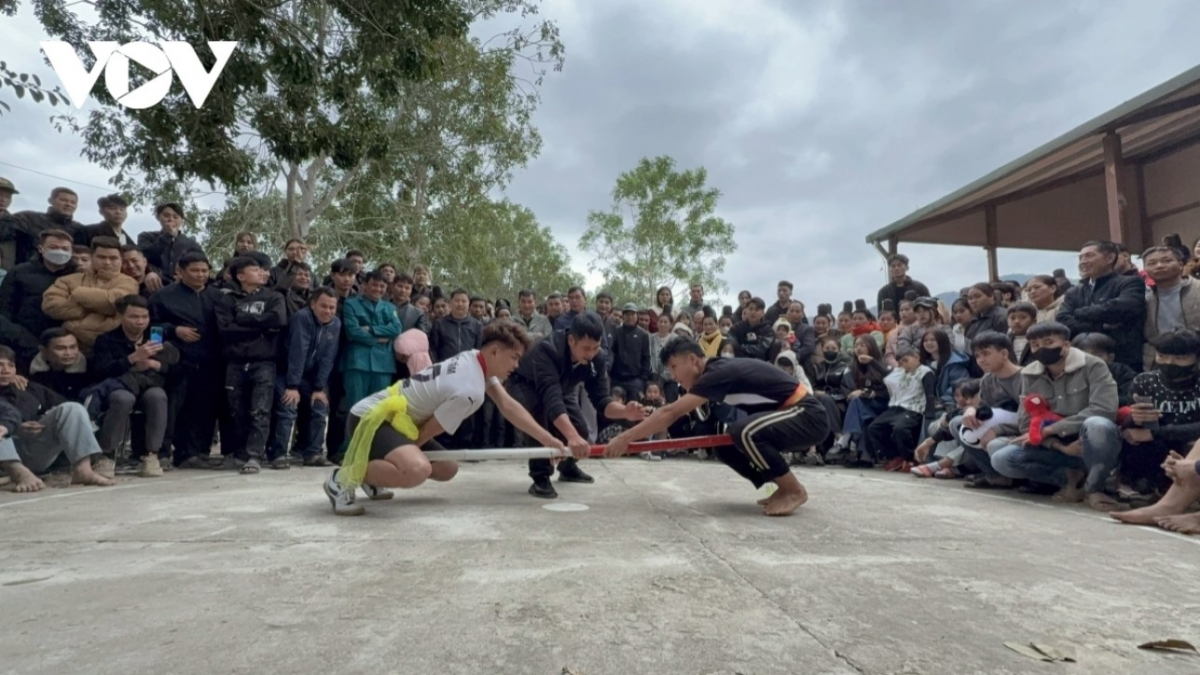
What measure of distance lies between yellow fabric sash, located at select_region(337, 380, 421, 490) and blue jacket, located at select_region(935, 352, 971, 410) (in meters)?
5.16

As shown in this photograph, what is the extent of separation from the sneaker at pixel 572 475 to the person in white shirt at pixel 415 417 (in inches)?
50.9

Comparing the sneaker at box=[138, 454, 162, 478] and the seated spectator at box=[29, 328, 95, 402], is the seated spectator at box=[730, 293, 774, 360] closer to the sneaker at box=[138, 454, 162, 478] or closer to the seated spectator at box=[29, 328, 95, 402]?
the sneaker at box=[138, 454, 162, 478]

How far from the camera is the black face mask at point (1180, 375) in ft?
14.8

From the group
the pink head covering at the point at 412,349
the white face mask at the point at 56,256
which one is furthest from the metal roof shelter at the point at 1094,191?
the white face mask at the point at 56,256

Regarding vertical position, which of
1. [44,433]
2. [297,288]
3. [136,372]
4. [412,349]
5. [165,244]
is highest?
[165,244]

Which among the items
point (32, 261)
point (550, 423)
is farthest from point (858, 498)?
point (32, 261)

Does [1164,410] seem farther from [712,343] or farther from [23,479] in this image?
[23,479]

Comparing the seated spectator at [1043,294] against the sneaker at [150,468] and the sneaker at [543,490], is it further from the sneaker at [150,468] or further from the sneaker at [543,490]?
the sneaker at [150,468]

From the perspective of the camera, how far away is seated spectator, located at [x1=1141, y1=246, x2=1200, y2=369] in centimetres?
503

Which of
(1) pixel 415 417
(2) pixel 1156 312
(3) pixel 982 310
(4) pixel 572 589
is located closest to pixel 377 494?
(1) pixel 415 417

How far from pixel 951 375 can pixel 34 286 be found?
8.15m

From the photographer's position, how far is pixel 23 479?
15.7 ft

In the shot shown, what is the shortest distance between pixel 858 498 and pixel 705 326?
14.1ft

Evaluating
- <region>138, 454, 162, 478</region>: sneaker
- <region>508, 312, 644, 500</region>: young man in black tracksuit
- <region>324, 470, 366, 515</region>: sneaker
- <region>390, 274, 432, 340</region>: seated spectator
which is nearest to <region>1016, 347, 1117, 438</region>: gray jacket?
<region>508, 312, 644, 500</region>: young man in black tracksuit
